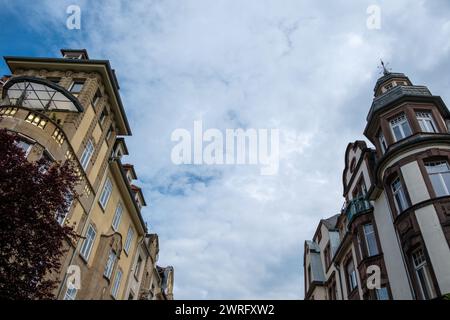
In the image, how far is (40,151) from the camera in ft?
53.8

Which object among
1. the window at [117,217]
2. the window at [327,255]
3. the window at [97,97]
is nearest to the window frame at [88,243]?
the window at [117,217]

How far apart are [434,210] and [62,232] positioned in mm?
16889

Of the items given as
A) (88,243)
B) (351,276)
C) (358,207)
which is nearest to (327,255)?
(351,276)

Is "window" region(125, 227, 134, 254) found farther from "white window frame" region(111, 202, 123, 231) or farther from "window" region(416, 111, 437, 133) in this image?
"window" region(416, 111, 437, 133)

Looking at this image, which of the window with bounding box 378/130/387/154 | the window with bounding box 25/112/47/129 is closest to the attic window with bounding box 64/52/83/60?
the window with bounding box 25/112/47/129

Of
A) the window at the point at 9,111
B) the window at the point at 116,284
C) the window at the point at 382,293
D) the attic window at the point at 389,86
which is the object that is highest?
the attic window at the point at 389,86

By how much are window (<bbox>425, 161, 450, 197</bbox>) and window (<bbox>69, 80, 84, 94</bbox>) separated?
74.3 ft

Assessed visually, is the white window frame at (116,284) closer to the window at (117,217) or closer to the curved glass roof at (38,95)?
the window at (117,217)

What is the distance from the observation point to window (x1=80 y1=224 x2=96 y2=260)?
21.6 meters

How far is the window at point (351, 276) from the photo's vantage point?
84.7ft

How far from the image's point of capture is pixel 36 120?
17.1 metres

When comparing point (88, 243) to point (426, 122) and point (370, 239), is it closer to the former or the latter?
point (370, 239)

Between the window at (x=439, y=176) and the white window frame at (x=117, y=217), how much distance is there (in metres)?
22.3

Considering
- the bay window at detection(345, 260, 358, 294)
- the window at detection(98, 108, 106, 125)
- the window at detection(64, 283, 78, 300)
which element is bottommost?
the window at detection(64, 283, 78, 300)
